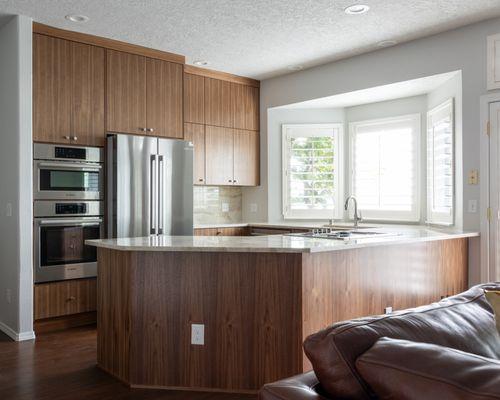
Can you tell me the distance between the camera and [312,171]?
6.16 m

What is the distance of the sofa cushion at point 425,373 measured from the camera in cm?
89

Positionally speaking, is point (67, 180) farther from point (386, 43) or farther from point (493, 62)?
point (493, 62)

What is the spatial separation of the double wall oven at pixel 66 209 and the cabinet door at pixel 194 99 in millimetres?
1339

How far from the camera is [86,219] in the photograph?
455cm

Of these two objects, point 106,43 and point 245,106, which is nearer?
point 106,43

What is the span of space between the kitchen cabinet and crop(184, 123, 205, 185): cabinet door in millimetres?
3006

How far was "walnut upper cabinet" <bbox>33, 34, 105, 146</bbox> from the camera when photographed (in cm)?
427

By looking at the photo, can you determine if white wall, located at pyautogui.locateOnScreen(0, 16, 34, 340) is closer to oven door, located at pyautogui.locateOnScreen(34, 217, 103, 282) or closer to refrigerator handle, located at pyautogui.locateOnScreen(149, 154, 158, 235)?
oven door, located at pyautogui.locateOnScreen(34, 217, 103, 282)

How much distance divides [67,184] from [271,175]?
261cm

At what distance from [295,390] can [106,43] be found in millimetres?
4259

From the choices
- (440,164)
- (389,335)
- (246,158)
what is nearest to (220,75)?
(246,158)

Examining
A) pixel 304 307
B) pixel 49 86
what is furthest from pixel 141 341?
pixel 49 86

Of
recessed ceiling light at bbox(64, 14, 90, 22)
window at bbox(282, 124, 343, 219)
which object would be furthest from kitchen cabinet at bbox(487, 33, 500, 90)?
recessed ceiling light at bbox(64, 14, 90, 22)

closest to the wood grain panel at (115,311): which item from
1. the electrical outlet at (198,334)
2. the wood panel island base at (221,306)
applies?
the wood panel island base at (221,306)
